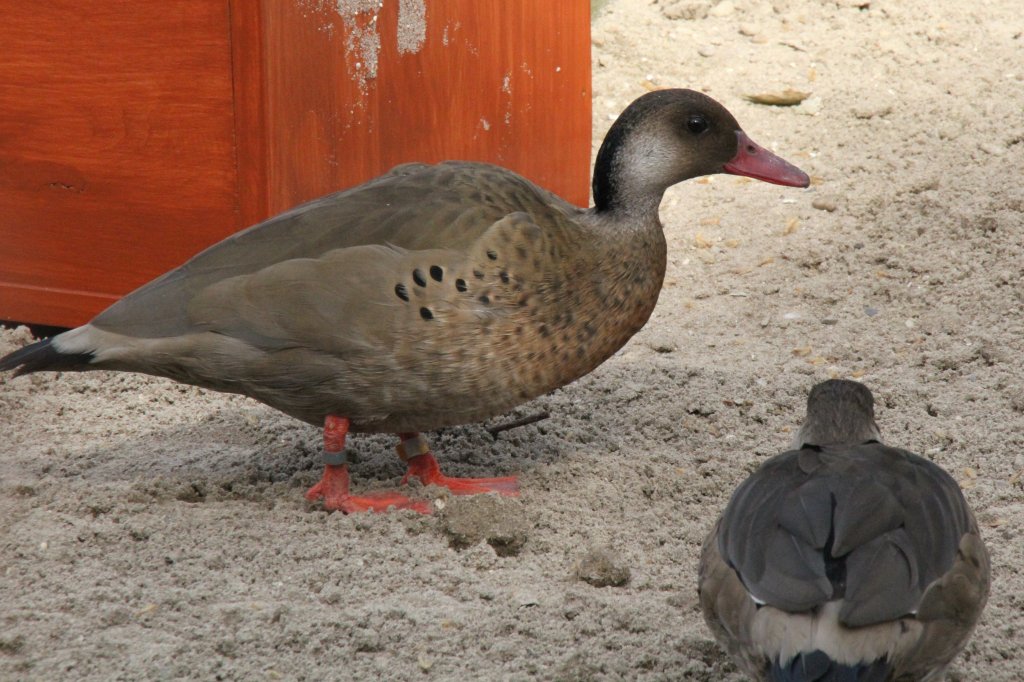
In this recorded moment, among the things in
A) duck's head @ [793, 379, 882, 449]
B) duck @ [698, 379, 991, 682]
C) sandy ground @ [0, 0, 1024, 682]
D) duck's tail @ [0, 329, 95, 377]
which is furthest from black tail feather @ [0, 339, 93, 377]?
duck's head @ [793, 379, 882, 449]

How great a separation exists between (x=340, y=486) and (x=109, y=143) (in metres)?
1.79

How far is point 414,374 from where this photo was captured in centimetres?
345

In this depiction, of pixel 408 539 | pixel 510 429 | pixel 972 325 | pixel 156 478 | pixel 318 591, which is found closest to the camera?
pixel 318 591

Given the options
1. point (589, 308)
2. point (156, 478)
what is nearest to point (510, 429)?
point (589, 308)

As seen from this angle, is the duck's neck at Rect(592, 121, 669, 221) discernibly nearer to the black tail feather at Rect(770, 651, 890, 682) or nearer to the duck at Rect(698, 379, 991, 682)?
the duck at Rect(698, 379, 991, 682)

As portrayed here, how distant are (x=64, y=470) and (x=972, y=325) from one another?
10.5 feet

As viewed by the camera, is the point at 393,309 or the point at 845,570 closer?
the point at 845,570

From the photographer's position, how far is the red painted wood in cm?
432

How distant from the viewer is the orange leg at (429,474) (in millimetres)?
3807

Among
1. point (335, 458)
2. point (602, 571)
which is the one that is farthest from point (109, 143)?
point (602, 571)

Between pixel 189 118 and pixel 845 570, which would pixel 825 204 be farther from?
pixel 845 570

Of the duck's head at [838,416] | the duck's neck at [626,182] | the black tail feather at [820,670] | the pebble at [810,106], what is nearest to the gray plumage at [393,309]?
the duck's neck at [626,182]

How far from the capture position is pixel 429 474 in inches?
151

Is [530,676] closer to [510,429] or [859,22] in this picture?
[510,429]
